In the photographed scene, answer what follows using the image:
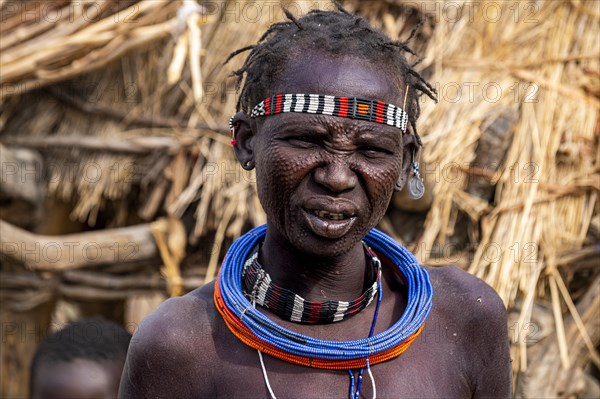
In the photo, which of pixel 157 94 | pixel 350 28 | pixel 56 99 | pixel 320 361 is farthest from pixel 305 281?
pixel 56 99

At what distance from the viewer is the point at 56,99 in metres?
5.06

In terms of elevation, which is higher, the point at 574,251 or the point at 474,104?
the point at 474,104

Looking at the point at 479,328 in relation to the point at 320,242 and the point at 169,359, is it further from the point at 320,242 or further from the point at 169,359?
the point at 169,359

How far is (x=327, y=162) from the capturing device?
1.77 metres

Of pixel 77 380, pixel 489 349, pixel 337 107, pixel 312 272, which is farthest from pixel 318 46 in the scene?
pixel 77 380

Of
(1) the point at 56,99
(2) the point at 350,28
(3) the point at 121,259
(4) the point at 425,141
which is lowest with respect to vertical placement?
(3) the point at 121,259

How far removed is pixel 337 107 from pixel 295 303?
0.47 m

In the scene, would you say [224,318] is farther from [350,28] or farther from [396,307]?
[350,28]

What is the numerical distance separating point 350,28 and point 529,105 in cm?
241

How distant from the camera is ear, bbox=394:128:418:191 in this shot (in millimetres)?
1988

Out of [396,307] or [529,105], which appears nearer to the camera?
[396,307]

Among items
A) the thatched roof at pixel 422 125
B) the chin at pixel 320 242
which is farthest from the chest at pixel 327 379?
the thatched roof at pixel 422 125

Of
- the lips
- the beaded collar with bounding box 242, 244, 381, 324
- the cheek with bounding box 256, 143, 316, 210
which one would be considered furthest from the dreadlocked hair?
the beaded collar with bounding box 242, 244, 381, 324

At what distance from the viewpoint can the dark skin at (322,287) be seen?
70.5 inches
